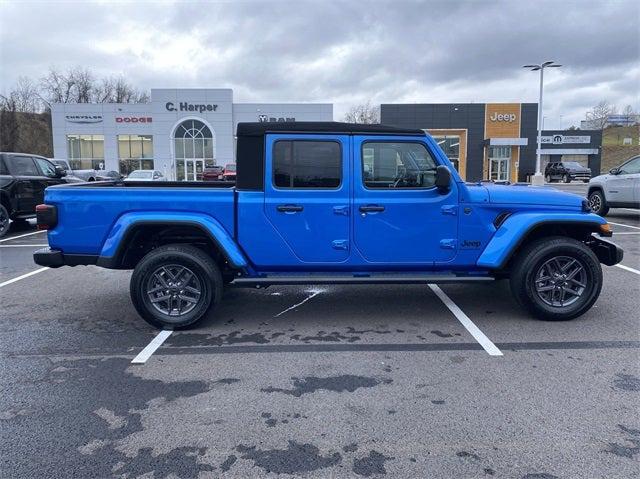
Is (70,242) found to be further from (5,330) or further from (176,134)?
(176,134)

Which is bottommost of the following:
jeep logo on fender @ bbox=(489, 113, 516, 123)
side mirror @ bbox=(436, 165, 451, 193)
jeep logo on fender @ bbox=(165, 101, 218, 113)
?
side mirror @ bbox=(436, 165, 451, 193)

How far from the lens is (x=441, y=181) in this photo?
4828 mm

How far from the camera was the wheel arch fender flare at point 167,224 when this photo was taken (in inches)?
190

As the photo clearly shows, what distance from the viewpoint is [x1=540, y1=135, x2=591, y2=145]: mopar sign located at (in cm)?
5450

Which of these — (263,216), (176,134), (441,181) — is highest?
(176,134)

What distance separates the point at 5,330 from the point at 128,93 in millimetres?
88993

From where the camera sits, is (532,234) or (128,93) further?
(128,93)

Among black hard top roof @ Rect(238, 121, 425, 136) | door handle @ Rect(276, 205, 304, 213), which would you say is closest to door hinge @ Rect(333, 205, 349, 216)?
door handle @ Rect(276, 205, 304, 213)

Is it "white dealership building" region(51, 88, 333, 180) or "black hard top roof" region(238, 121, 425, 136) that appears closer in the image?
"black hard top roof" region(238, 121, 425, 136)

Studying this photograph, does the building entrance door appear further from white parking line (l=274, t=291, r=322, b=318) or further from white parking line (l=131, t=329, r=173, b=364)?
white parking line (l=131, t=329, r=173, b=364)

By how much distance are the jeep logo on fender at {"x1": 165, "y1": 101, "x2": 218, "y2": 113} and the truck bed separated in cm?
4097

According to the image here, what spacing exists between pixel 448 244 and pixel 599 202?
11.3 m

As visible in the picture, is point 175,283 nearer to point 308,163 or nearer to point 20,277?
point 308,163

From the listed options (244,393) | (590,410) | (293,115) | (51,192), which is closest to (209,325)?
(244,393)
